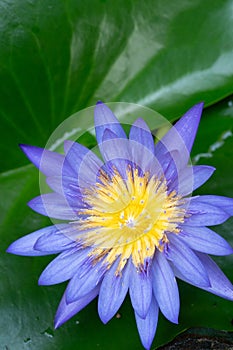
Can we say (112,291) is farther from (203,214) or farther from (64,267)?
(203,214)

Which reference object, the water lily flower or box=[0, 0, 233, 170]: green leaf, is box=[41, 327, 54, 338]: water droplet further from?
box=[0, 0, 233, 170]: green leaf

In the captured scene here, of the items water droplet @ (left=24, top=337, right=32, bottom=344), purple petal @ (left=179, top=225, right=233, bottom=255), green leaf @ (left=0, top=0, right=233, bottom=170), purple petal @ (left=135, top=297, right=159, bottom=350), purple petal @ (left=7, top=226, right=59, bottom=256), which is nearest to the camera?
purple petal @ (left=179, top=225, right=233, bottom=255)

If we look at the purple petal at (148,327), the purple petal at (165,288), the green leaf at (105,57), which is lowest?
the purple petal at (148,327)

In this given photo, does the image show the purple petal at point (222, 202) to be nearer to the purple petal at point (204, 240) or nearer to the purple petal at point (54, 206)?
the purple petal at point (204, 240)

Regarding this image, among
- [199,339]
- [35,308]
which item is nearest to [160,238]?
[35,308]

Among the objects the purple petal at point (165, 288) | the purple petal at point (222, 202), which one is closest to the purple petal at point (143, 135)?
the purple petal at point (222, 202)

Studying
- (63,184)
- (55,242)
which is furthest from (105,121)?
(55,242)

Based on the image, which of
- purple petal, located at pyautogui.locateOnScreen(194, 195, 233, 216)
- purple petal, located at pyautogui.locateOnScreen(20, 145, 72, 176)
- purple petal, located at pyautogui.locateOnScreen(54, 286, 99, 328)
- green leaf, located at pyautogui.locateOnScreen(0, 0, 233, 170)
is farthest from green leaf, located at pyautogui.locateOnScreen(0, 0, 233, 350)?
purple petal, located at pyautogui.locateOnScreen(20, 145, 72, 176)
